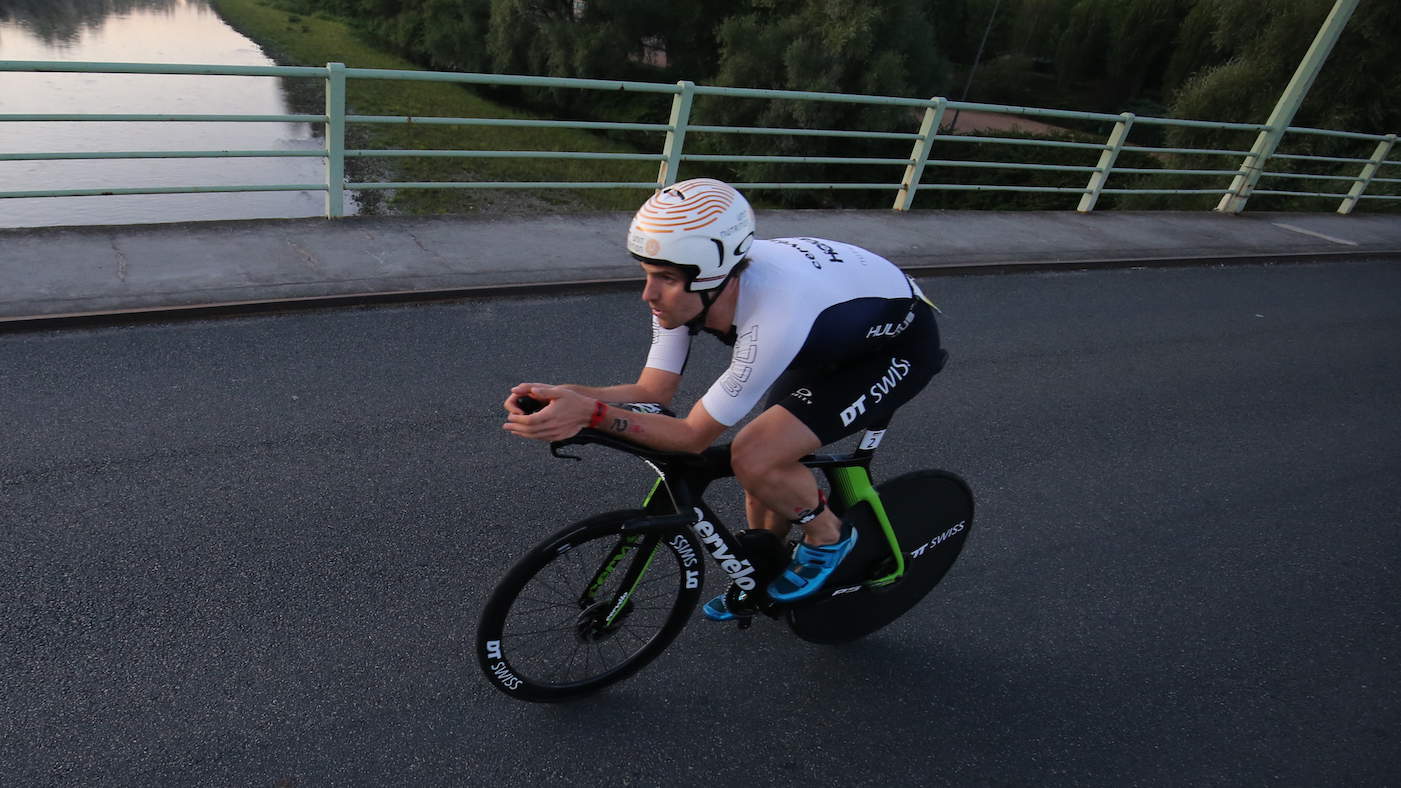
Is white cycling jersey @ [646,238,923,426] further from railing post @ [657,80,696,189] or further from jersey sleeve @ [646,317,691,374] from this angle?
railing post @ [657,80,696,189]

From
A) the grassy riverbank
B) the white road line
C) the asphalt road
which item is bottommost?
the grassy riverbank

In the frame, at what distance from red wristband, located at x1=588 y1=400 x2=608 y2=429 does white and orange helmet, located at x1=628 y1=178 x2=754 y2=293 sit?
432 millimetres

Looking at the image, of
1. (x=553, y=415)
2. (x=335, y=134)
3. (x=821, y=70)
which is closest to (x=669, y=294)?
(x=553, y=415)

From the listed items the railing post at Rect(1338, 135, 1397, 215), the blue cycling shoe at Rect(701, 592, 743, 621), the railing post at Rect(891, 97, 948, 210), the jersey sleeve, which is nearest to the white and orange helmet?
the jersey sleeve

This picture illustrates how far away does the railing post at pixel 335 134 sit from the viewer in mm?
7062

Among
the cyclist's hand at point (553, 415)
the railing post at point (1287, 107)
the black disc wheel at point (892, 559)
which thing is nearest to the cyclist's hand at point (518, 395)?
the cyclist's hand at point (553, 415)

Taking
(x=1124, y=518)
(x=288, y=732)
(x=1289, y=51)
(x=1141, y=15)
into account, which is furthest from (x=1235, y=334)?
(x=1141, y=15)

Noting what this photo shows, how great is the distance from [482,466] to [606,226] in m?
4.57

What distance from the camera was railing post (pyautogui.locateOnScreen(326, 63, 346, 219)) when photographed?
7.06 meters

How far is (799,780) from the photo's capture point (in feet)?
9.76

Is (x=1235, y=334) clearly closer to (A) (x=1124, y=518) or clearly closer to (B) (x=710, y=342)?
(A) (x=1124, y=518)

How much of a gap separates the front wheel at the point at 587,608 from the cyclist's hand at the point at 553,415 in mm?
473

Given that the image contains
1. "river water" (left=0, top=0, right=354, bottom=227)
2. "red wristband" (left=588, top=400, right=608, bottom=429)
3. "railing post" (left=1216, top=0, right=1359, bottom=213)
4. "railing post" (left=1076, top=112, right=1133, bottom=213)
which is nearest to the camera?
"red wristband" (left=588, top=400, right=608, bottom=429)

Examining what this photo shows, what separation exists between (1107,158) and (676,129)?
6.09 meters
